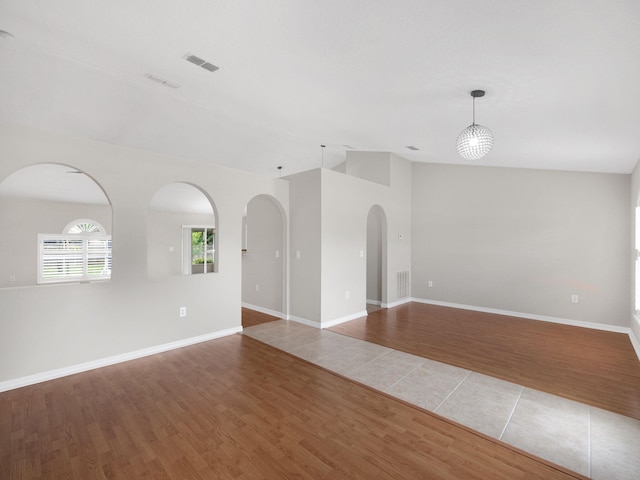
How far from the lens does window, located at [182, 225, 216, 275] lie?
10.4m

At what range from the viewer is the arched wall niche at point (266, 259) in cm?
541

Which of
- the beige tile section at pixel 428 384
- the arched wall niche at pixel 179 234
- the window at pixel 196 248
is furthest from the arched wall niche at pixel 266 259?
the window at pixel 196 248

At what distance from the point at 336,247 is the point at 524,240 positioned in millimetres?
3545

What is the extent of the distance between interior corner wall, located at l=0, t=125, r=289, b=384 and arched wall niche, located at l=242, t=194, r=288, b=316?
3.27 ft

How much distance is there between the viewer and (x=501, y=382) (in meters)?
3.00

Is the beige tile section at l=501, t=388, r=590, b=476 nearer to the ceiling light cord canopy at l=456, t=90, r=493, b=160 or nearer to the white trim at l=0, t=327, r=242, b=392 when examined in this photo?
the ceiling light cord canopy at l=456, t=90, r=493, b=160

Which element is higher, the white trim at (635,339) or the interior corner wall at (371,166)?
the interior corner wall at (371,166)

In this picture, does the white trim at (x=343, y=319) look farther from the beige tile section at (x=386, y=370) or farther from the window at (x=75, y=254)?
the window at (x=75, y=254)

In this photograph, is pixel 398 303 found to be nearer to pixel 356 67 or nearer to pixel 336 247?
pixel 336 247

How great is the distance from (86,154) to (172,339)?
238cm

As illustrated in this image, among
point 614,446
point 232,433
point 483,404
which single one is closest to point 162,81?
point 232,433

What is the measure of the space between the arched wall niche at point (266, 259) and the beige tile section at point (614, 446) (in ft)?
13.3

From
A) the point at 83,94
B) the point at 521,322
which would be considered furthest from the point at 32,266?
the point at 521,322

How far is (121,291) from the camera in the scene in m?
3.47
